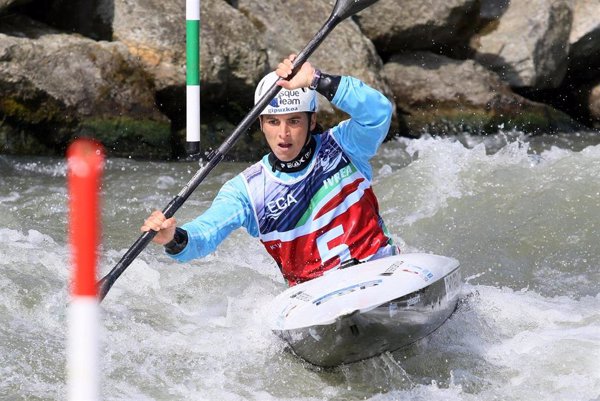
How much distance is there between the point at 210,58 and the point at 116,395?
5.67 m

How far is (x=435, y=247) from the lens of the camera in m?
7.33

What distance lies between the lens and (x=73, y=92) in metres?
9.03

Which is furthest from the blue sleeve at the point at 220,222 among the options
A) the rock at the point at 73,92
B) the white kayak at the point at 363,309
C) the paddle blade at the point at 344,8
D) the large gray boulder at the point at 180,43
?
the large gray boulder at the point at 180,43

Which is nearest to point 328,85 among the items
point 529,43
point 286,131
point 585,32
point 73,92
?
point 286,131

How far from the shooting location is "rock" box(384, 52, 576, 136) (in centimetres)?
1140

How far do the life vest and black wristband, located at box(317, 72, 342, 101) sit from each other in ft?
1.36

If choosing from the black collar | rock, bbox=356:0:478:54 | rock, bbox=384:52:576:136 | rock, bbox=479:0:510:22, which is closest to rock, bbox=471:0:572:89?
rock, bbox=479:0:510:22

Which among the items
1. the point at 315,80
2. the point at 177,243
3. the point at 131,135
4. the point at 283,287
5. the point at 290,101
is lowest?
the point at 283,287

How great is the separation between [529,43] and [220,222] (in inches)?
311

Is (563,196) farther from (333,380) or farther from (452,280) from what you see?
(333,380)

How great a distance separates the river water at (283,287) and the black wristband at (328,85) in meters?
1.10

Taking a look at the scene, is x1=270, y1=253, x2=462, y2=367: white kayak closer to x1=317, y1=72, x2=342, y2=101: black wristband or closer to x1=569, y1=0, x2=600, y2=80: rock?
x1=317, y1=72, x2=342, y2=101: black wristband

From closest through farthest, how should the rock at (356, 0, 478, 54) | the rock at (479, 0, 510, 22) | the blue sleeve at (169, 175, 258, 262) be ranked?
the blue sleeve at (169, 175, 258, 262)
the rock at (356, 0, 478, 54)
the rock at (479, 0, 510, 22)

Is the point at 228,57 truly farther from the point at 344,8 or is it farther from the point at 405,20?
the point at 344,8
